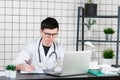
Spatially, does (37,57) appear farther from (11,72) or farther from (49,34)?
(11,72)

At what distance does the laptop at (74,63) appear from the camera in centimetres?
234

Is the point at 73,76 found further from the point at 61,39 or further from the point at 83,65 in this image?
the point at 61,39

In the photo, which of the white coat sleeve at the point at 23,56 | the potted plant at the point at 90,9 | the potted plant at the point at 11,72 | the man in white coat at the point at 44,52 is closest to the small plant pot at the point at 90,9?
the potted plant at the point at 90,9

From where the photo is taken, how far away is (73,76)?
2.38m

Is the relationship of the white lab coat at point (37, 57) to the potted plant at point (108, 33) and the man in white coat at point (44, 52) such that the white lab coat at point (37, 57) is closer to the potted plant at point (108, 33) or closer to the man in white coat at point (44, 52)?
the man in white coat at point (44, 52)

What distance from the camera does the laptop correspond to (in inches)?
92.3

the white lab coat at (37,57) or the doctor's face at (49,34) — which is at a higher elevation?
the doctor's face at (49,34)

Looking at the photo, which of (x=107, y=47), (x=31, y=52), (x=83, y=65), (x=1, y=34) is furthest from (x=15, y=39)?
(x=83, y=65)

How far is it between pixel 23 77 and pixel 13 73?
0.09m

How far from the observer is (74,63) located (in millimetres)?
2375

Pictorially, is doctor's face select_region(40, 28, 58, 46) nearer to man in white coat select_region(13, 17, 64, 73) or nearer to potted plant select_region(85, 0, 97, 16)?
man in white coat select_region(13, 17, 64, 73)

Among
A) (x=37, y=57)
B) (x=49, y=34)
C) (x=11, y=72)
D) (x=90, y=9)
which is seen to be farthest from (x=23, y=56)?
(x=90, y=9)

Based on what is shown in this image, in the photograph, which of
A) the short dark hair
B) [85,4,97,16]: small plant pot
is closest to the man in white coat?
the short dark hair

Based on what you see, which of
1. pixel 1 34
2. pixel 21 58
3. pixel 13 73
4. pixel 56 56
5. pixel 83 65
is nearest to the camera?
pixel 13 73
